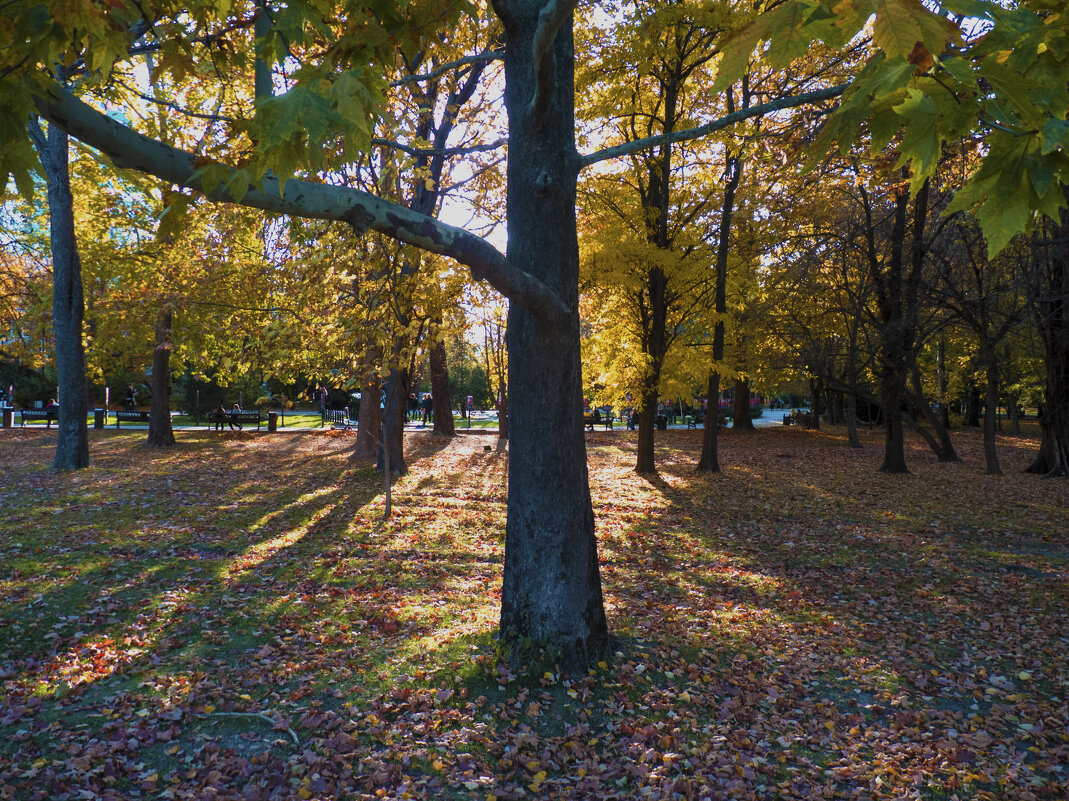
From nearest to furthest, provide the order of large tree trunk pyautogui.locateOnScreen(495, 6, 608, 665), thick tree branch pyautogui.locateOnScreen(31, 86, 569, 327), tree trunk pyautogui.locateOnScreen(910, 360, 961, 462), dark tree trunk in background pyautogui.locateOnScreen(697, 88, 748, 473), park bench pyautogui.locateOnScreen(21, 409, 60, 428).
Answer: thick tree branch pyautogui.locateOnScreen(31, 86, 569, 327) → large tree trunk pyautogui.locateOnScreen(495, 6, 608, 665) → dark tree trunk in background pyautogui.locateOnScreen(697, 88, 748, 473) → tree trunk pyautogui.locateOnScreen(910, 360, 961, 462) → park bench pyautogui.locateOnScreen(21, 409, 60, 428)

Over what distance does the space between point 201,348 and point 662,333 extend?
45.5ft

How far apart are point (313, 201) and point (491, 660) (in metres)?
3.22

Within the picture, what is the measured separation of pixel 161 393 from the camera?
60.7ft

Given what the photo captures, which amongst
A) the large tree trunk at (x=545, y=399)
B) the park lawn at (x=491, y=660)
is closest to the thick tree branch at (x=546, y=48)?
the large tree trunk at (x=545, y=399)

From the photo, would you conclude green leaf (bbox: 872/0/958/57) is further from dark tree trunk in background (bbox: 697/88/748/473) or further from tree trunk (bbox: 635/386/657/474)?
tree trunk (bbox: 635/386/657/474)

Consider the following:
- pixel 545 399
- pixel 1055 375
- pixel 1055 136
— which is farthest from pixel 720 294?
pixel 1055 136

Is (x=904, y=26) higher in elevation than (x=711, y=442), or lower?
higher

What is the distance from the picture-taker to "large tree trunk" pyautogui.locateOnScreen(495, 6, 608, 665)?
434cm

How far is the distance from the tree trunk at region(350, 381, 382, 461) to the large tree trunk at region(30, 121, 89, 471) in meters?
5.61

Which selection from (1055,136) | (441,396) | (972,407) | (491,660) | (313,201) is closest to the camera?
(1055,136)

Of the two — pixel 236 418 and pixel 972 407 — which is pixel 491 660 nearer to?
pixel 236 418

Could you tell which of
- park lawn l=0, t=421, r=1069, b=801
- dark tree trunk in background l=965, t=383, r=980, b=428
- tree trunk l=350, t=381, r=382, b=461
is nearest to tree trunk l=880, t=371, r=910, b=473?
park lawn l=0, t=421, r=1069, b=801

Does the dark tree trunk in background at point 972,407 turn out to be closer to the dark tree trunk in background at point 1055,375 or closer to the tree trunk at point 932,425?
the tree trunk at point 932,425

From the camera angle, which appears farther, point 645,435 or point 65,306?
point 645,435
